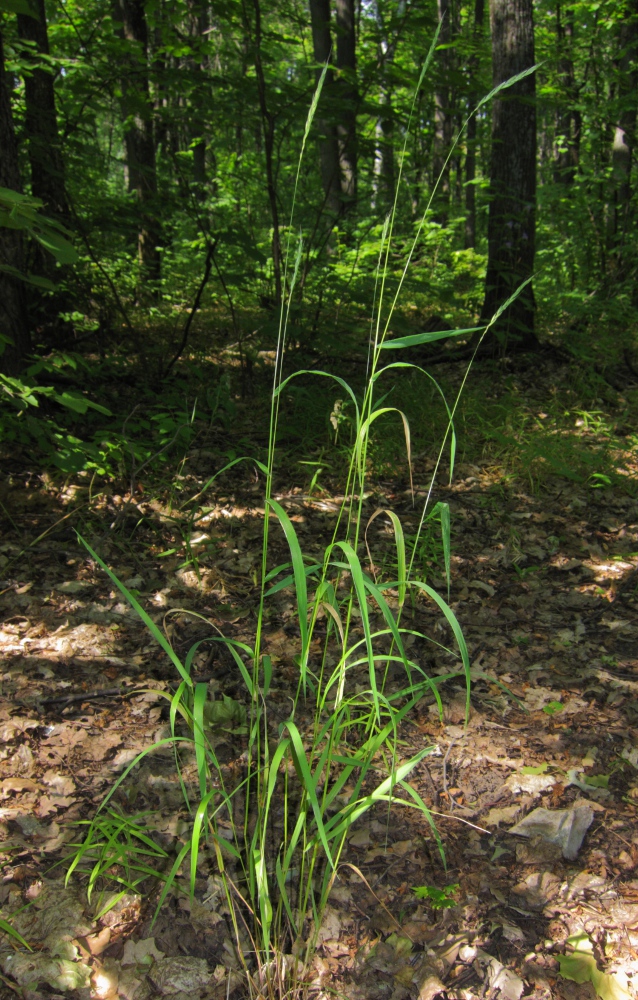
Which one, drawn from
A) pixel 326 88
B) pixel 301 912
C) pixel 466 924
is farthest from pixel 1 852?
pixel 326 88

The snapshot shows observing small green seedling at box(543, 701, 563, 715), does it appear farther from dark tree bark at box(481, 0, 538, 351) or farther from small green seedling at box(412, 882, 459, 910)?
dark tree bark at box(481, 0, 538, 351)

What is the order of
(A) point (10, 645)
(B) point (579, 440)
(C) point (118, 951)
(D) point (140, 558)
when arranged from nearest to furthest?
1. (C) point (118, 951)
2. (A) point (10, 645)
3. (D) point (140, 558)
4. (B) point (579, 440)

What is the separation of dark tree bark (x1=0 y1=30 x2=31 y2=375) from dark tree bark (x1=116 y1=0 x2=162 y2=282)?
3.21ft

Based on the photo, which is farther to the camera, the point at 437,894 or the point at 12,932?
the point at 437,894

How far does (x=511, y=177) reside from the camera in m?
5.13

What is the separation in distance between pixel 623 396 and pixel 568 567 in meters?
2.43

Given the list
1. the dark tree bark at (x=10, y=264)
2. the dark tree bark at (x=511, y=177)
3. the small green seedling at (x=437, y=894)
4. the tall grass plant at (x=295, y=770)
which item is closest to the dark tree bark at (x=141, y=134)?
the dark tree bark at (x=10, y=264)

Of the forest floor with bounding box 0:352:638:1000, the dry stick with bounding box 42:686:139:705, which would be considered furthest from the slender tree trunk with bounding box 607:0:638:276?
the dry stick with bounding box 42:686:139:705

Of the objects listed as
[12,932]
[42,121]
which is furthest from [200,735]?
[42,121]

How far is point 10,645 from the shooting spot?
230cm

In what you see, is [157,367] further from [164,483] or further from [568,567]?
[568,567]

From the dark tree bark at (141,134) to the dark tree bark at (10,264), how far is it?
0.98 meters

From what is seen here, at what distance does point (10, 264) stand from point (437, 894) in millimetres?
3099

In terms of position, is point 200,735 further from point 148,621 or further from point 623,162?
point 623,162
